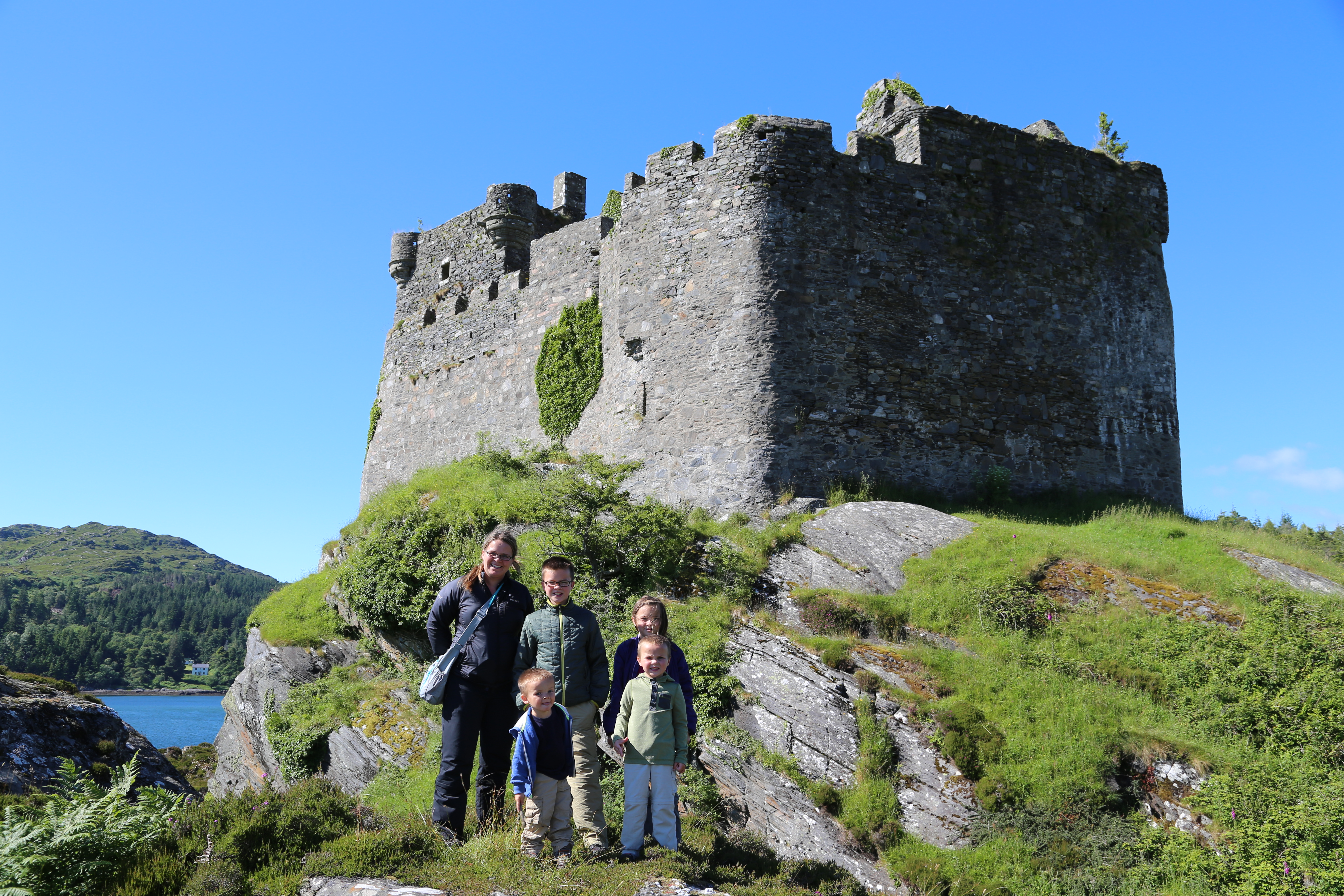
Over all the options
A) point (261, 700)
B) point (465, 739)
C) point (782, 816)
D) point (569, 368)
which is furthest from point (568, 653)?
point (569, 368)

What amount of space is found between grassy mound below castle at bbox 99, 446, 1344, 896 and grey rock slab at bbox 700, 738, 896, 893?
15 centimetres

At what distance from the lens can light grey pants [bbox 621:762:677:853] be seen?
Answer: 22.7ft

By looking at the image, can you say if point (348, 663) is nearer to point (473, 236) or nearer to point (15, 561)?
point (473, 236)

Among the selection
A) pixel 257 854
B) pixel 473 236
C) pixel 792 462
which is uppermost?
pixel 473 236

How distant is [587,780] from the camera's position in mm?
7113

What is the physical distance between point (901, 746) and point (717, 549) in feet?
14.5

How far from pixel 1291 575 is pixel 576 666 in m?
10.9

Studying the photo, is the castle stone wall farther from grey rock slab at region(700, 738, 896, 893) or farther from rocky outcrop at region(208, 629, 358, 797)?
grey rock slab at region(700, 738, 896, 893)

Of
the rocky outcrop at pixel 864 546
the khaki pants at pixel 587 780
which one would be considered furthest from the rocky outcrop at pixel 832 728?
the khaki pants at pixel 587 780

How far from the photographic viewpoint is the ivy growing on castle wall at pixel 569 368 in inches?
760

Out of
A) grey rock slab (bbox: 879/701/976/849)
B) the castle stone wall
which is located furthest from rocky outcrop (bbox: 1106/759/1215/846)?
the castle stone wall

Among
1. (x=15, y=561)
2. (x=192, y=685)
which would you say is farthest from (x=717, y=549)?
(x=15, y=561)

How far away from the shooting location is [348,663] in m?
15.8

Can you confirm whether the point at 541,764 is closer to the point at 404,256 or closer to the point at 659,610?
the point at 659,610
